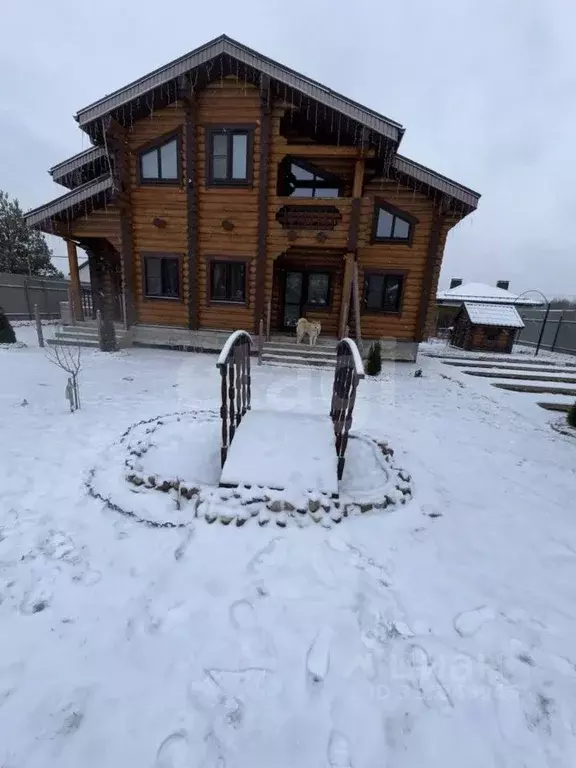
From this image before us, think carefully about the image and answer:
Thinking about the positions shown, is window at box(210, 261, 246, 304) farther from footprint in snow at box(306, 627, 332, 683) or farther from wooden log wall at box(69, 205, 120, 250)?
footprint in snow at box(306, 627, 332, 683)

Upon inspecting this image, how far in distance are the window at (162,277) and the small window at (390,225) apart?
22.1 ft

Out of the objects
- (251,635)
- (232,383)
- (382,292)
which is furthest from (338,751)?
(382,292)

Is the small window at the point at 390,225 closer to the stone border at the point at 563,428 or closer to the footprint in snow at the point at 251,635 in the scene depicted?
the stone border at the point at 563,428

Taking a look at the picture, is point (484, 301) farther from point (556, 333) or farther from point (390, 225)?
point (390, 225)

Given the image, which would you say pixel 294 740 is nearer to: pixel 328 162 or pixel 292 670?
pixel 292 670

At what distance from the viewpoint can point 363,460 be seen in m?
4.45

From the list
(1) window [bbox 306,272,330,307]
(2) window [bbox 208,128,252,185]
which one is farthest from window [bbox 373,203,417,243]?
(2) window [bbox 208,128,252,185]

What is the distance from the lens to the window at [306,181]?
36.0ft

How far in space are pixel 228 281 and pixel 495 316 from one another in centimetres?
1285

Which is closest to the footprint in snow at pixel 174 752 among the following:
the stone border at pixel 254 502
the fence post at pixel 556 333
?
the stone border at pixel 254 502

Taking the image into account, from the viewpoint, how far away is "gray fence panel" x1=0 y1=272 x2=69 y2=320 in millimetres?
15625

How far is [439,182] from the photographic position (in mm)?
9617

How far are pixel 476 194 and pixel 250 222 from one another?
22.0 ft

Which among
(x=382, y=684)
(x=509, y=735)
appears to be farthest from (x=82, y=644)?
(x=509, y=735)
